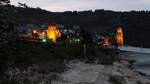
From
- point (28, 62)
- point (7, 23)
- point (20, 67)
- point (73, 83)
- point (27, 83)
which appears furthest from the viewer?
point (28, 62)

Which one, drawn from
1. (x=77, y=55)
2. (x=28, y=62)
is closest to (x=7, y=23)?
(x=28, y=62)

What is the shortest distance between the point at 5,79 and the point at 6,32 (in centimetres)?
599

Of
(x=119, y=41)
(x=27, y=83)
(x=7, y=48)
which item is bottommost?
(x=119, y=41)

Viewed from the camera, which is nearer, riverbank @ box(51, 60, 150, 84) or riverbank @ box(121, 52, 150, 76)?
riverbank @ box(51, 60, 150, 84)

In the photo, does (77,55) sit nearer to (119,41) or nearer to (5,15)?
(5,15)

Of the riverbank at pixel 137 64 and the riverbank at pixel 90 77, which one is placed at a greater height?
the riverbank at pixel 90 77

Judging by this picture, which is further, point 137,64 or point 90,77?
point 137,64

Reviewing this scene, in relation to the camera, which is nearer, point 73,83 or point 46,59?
point 73,83

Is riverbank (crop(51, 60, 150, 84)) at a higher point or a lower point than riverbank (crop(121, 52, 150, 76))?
higher

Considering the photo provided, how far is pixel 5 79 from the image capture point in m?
17.6

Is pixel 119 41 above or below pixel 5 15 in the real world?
below

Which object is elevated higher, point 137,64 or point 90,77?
point 90,77

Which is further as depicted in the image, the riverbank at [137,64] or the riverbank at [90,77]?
the riverbank at [137,64]

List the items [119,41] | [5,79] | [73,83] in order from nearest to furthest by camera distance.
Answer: [5,79] → [73,83] → [119,41]
